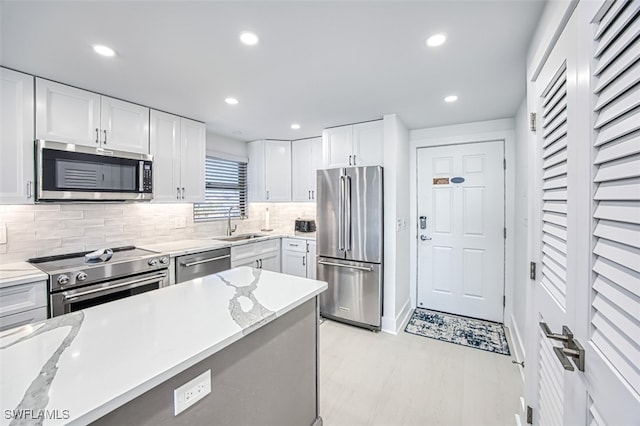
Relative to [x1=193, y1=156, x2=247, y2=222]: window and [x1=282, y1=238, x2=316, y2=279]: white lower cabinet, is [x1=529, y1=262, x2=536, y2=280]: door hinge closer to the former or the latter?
[x1=282, y1=238, x2=316, y2=279]: white lower cabinet

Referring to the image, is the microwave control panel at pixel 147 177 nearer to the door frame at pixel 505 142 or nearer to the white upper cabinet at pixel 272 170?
the white upper cabinet at pixel 272 170

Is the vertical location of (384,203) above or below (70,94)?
below

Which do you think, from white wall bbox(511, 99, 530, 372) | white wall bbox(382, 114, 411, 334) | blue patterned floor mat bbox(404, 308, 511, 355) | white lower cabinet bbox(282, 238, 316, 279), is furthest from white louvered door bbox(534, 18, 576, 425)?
white lower cabinet bbox(282, 238, 316, 279)

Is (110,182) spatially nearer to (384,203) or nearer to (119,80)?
(119,80)

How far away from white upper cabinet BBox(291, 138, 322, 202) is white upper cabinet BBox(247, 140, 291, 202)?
97 mm

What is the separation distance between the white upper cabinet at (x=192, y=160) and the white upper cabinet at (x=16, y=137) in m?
1.20

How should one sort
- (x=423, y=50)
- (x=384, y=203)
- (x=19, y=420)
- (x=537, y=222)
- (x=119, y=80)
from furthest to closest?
(x=384, y=203), (x=119, y=80), (x=423, y=50), (x=537, y=222), (x=19, y=420)

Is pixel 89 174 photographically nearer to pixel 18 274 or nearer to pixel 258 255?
pixel 18 274

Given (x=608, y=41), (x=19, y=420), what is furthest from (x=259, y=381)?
(x=608, y=41)

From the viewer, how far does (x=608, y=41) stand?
0.66 metres

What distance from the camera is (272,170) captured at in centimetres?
418

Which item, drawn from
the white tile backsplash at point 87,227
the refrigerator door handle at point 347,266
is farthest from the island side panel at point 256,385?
the white tile backsplash at point 87,227

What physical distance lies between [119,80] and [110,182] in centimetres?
90

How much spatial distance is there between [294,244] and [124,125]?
2476 millimetres
